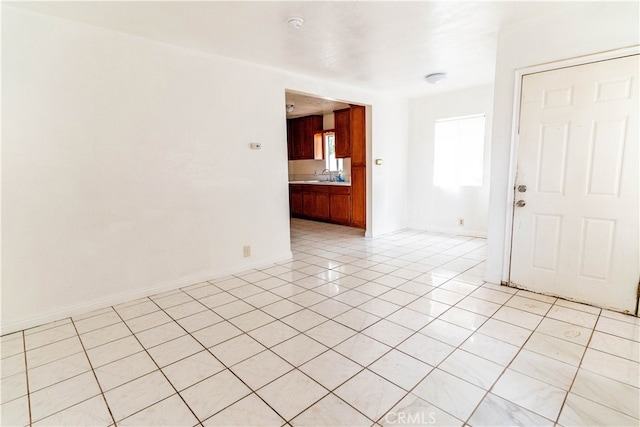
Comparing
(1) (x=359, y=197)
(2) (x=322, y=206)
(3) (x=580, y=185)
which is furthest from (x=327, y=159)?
(3) (x=580, y=185)

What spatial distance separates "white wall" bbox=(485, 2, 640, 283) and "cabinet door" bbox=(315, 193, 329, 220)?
153 inches

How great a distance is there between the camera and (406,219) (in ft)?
19.8

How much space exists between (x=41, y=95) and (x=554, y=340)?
418 cm

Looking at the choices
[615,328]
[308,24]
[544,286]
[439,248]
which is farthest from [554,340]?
[308,24]

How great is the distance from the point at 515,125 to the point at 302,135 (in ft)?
17.5

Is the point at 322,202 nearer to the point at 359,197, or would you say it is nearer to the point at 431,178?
the point at 359,197

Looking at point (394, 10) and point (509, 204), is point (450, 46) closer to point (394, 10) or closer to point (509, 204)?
point (394, 10)

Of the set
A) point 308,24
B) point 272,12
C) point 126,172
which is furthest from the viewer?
point 126,172

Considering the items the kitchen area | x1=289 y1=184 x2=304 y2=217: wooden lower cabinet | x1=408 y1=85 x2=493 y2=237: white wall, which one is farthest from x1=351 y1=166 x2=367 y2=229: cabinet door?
x1=289 y1=184 x2=304 y2=217: wooden lower cabinet

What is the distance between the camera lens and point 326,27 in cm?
264

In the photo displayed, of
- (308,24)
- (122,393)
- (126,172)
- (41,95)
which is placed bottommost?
(122,393)

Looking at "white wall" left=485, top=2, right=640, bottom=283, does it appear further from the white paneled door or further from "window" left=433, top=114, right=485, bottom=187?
"window" left=433, top=114, right=485, bottom=187

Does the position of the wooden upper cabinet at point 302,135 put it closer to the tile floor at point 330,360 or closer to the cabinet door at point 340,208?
the cabinet door at point 340,208

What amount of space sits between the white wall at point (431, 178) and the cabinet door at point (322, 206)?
68.4 inches
